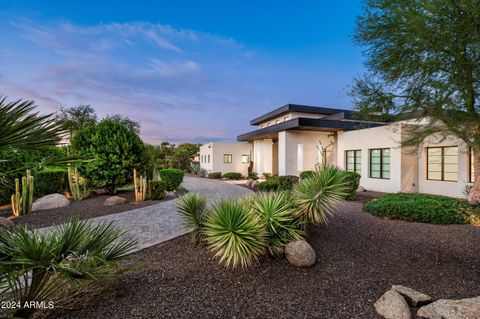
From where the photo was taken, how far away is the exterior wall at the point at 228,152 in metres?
24.1

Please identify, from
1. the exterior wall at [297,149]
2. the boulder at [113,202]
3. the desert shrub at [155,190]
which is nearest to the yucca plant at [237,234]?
the boulder at [113,202]

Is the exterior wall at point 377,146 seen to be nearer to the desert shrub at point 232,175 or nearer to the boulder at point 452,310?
the boulder at point 452,310

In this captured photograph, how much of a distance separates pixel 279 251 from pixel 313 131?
13226mm

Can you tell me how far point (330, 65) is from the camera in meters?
16.2

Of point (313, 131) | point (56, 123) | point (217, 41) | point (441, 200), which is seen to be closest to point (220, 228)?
point (56, 123)

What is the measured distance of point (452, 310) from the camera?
117 inches

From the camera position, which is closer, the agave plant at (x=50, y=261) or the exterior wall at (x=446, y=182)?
the agave plant at (x=50, y=261)

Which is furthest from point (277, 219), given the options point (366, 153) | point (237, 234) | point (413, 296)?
point (366, 153)

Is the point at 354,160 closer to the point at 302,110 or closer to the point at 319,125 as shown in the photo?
the point at 319,125

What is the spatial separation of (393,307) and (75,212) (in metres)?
8.93

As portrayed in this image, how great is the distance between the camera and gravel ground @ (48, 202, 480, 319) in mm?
3008

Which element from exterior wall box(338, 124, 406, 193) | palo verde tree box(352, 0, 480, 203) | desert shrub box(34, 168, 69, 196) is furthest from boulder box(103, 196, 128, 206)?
exterior wall box(338, 124, 406, 193)

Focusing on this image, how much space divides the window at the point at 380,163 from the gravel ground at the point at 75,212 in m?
12.1

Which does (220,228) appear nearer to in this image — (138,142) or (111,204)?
(111,204)
